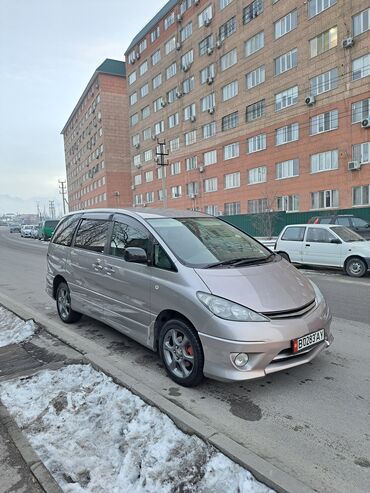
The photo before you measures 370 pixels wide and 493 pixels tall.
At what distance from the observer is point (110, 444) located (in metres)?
2.76

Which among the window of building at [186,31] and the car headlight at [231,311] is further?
the window of building at [186,31]

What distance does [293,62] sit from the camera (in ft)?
96.9

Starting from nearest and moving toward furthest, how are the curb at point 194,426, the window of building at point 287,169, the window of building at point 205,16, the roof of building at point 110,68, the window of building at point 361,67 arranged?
the curb at point 194,426 → the window of building at point 361,67 → the window of building at point 287,169 → the window of building at point 205,16 → the roof of building at point 110,68

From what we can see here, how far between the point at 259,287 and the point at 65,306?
12.0 feet

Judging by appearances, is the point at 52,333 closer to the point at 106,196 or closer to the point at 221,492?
the point at 221,492

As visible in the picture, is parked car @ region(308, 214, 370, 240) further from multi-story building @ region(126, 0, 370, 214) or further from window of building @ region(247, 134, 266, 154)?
window of building @ region(247, 134, 266, 154)

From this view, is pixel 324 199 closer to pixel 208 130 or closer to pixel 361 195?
pixel 361 195

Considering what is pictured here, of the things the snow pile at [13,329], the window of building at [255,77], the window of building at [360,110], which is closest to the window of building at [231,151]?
the window of building at [255,77]

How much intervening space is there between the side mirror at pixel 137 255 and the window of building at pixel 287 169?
28.2 meters

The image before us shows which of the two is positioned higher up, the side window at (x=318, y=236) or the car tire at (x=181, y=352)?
the side window at (x=318, y=236)

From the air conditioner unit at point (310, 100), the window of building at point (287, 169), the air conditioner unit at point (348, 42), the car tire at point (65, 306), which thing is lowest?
the car tire at point (65, 306)

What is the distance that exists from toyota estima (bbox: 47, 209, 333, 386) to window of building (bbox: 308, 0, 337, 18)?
28899 millimetres

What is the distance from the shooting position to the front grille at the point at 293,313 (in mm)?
3332

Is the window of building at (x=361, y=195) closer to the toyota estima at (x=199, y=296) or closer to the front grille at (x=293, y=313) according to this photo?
the toyota estima at (x=199, y=296)
